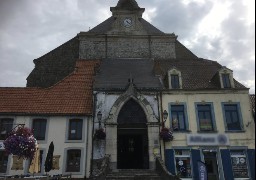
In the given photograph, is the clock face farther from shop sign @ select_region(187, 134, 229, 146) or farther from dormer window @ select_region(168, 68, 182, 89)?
shop sign @ select_region(187, 134, 229, 146)

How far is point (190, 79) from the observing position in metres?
23.4

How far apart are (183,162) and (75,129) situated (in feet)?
27.6

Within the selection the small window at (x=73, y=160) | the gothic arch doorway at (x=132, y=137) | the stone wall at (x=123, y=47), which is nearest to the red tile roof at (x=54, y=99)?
the gothic arch doorway at (x=132, y=137)

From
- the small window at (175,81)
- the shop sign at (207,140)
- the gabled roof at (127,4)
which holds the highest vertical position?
the gabled roof at (127,4)

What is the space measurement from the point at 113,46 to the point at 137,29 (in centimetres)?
320

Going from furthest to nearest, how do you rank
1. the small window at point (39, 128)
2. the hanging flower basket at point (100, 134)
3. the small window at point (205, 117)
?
1. the small window at point (205, 117)
2. the small window at point (39, 128)
3. the hanging flower basket at point (100, 134)

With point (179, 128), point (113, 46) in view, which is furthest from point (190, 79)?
point (113, 46)

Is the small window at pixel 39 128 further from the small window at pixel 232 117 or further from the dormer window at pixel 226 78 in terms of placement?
the dormer window at pixel 226 78

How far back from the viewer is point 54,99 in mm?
22125

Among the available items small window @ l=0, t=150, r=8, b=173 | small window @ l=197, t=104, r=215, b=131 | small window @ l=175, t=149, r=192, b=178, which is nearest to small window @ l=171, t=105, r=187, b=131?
small window @ l=197, t=104, r=215, b=131

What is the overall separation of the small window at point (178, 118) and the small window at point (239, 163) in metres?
4.02

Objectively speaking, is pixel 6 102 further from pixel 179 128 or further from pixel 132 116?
pixel 179 128

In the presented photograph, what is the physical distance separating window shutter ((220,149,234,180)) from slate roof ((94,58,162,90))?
22.4 ft

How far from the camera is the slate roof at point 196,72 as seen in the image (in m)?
22.4
